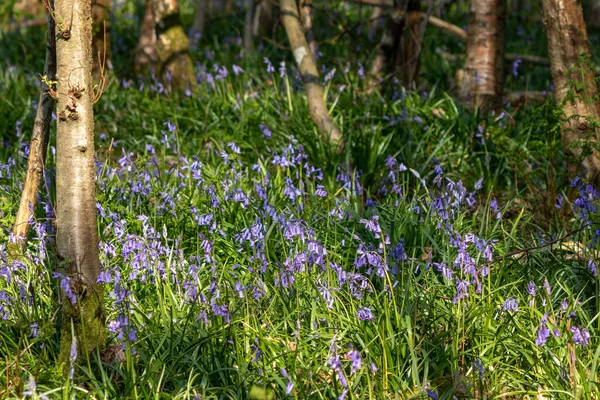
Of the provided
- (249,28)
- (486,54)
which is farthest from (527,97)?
(249,28)

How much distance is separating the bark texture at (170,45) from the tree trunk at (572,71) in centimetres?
356

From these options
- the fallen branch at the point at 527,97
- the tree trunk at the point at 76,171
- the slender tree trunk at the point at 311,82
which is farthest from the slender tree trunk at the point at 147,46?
the tree trunk at the point at 76,171

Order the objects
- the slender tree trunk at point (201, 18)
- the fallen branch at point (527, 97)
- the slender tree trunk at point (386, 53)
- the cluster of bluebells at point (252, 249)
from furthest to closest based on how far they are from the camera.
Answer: the slender tree trunk at point (201, 18) < the fallen branch at point (527, 97) < the slender tree trunk at point (386, 53) < the cluster of bluebells at point (252, 249)

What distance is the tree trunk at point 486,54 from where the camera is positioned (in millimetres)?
6547

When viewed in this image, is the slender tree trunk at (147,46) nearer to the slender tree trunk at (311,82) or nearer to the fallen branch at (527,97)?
the slender tree trunk at (311,82)

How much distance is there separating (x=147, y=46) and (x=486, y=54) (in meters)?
3.46

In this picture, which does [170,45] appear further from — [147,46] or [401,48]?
[401,48]

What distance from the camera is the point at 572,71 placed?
5047 mm

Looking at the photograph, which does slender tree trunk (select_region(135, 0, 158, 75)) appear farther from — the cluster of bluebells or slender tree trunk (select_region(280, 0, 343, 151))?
the cluster of bluebells

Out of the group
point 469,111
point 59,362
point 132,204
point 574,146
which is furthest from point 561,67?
point 59,362

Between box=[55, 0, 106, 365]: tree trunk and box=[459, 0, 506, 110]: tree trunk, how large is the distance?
4108 mm

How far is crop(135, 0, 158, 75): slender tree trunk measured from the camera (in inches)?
306

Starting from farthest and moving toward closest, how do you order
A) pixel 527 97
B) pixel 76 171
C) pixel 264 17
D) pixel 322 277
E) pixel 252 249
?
1. pixel 264 17
2. pixel 527 97
3. pixel 252 249
4. pixel 322 277
5. pixel 76 171

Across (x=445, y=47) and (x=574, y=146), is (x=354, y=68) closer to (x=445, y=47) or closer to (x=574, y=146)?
(x=445, y=47)
